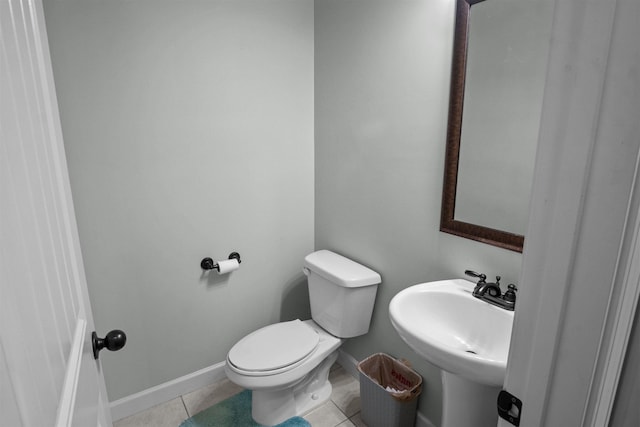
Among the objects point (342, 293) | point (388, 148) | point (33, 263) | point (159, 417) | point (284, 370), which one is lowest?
point (159, 417)

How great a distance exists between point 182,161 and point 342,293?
106cm

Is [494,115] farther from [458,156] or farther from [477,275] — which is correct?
[477,275]

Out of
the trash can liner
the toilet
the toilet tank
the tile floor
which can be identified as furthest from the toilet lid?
the tile floor

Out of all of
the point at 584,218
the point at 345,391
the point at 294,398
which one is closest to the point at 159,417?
the point at 294,398

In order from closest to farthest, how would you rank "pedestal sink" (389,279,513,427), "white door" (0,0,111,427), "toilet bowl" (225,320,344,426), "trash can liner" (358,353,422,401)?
"white door" (0,0,111,427) < "pedestal sink" (389,279,513,427) < "toilet bowl" (225,320,344,426) < "trash can liner" (358,353,422,401)

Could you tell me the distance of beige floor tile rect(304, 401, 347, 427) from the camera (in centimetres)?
177

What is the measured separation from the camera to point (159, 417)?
1.82 m

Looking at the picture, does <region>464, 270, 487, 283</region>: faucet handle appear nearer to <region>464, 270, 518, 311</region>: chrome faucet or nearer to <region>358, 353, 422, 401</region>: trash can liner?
<region>464, 270, 518, 311</region>: chrome faucet

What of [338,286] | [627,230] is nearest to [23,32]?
[627,230]

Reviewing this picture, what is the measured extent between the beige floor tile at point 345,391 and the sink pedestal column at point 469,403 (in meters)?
0.76

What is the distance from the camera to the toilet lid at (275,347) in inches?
63.2

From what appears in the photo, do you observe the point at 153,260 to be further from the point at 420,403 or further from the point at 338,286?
the point at 420,403

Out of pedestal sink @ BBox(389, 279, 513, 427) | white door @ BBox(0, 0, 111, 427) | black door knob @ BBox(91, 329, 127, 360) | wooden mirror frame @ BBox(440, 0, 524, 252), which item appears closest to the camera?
white door @ BBox(0, 0, 111, 427)

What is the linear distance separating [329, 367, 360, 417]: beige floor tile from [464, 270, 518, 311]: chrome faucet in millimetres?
1039
